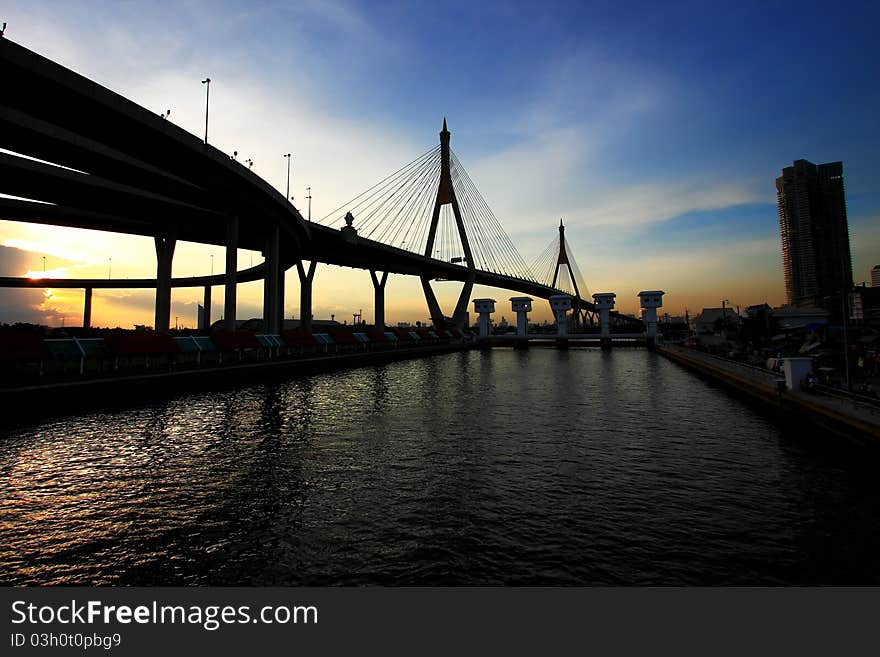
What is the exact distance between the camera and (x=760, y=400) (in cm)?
1781

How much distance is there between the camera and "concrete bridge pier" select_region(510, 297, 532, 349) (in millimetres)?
80750

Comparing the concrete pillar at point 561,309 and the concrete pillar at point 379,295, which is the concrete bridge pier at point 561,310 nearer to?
the concrete pillar at point 561,309

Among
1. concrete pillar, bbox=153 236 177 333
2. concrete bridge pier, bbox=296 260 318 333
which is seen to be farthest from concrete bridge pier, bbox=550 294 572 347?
concrete pillar, bbox=153 236 177 333

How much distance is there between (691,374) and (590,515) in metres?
29.3

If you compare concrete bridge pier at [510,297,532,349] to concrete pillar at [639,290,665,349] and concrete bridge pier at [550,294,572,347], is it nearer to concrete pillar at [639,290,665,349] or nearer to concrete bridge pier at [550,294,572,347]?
concrete bridge pier at [550,294,572,347]

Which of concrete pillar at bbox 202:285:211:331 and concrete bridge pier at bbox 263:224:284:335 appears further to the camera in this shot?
concrete pillar at bbox 202:285:211:331

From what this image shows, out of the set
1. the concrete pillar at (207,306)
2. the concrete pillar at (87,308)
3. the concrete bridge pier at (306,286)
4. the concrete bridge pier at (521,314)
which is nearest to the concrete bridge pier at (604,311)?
the concrete bridge pier at (521,314)

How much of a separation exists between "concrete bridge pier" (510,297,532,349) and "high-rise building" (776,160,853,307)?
323ft

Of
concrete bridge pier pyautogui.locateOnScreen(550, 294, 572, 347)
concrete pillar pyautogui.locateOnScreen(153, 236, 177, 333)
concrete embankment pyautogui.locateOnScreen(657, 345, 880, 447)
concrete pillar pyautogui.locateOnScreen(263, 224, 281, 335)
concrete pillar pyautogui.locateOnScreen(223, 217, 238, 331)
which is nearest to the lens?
concrete embankment pyautogui.locateOnScreen(657, 345, 880, 447)

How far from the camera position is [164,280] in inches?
1805

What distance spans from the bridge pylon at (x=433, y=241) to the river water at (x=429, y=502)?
56.7 m

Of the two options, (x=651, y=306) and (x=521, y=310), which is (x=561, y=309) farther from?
(x=651, y=306)

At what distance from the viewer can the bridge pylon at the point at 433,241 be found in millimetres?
68875

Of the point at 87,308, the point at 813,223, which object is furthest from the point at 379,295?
the point at 813,223
